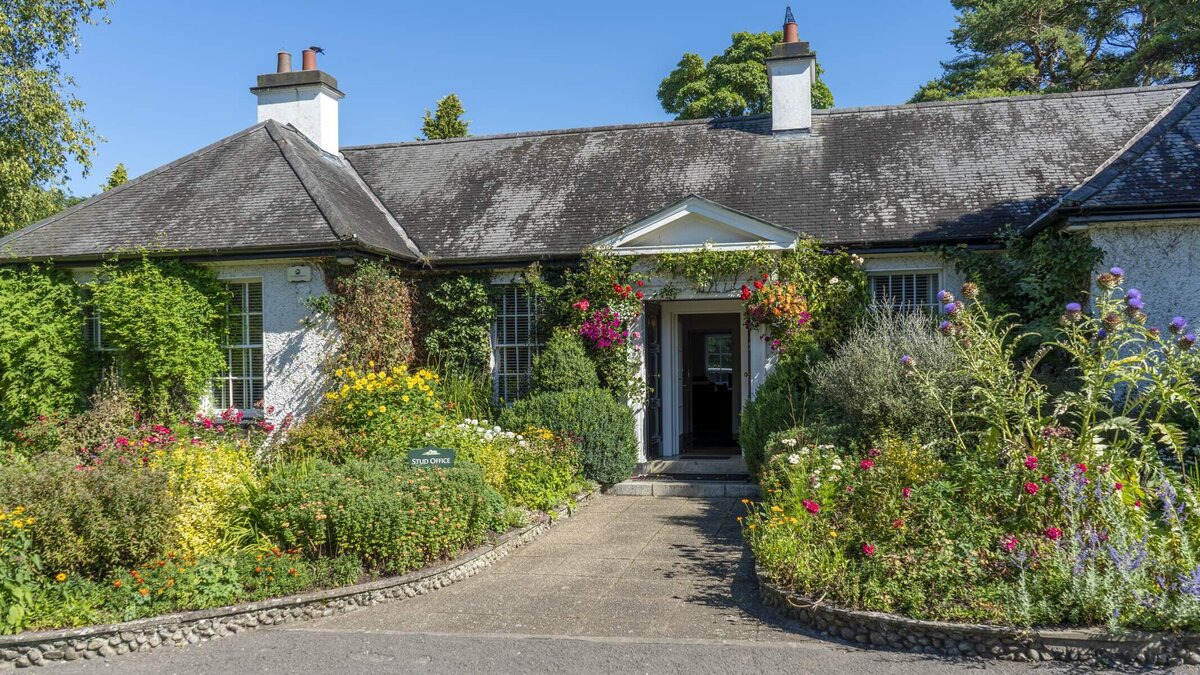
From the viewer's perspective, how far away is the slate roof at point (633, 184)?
12.0 meters

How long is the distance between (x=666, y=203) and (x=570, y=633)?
8.44 metres

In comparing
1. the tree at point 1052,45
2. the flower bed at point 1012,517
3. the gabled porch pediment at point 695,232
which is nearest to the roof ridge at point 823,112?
the gabled porch pediment at point 695,232

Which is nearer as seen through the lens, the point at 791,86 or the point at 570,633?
the point at 570,633

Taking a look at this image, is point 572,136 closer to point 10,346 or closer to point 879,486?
point 10,346

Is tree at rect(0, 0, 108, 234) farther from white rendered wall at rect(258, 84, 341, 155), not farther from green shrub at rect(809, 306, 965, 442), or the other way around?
green shrub at rect(809, 306, 965, 442)

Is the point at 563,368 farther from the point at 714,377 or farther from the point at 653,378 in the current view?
the point at 714,377

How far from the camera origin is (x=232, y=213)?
41.5 ft

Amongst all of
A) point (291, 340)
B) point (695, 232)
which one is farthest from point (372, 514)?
point (695, 232)

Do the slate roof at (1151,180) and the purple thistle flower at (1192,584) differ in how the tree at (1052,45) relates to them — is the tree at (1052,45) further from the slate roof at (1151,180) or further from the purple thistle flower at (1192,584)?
the purple thistle flower at (1192,584)

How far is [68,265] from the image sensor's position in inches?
485

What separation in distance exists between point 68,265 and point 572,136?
8.39 m

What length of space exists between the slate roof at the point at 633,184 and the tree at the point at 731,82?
14.4 metres

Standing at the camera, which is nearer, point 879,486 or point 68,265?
point 879,486

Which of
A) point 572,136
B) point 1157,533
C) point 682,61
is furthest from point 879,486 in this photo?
point 682,61
